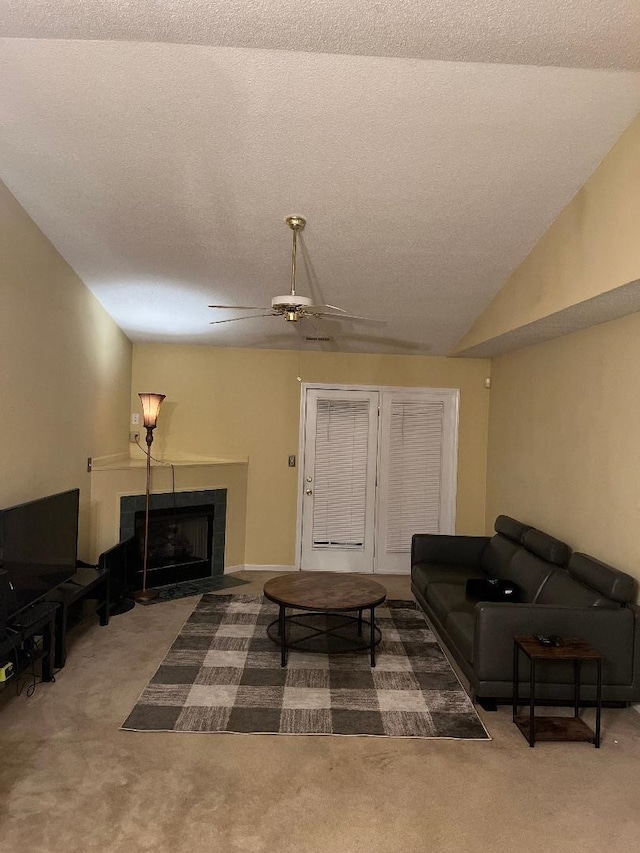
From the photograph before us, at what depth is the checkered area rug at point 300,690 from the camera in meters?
3.19

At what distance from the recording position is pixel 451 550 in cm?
544

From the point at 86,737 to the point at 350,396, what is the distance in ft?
13.8

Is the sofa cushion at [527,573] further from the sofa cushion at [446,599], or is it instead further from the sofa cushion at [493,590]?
the sofa cushion at [446,599]

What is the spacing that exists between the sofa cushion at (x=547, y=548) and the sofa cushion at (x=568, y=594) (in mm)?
153

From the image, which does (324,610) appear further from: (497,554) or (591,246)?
(591,246)

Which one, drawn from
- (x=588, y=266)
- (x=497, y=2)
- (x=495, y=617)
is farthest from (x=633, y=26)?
(x=495, y=617)

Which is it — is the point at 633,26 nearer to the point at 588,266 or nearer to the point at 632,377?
the point at 588,266

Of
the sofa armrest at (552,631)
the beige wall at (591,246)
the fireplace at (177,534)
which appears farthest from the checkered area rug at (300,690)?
the beige wall at (591,246)

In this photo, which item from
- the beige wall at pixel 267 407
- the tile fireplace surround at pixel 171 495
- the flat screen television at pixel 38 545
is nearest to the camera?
the flat screen television at pixel 38 545

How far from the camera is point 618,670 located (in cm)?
331

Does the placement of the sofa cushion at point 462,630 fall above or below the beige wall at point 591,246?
below

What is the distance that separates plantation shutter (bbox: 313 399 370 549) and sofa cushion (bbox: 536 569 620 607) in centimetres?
274

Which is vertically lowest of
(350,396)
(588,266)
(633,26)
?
(350,396)

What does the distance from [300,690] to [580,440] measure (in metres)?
2.54
